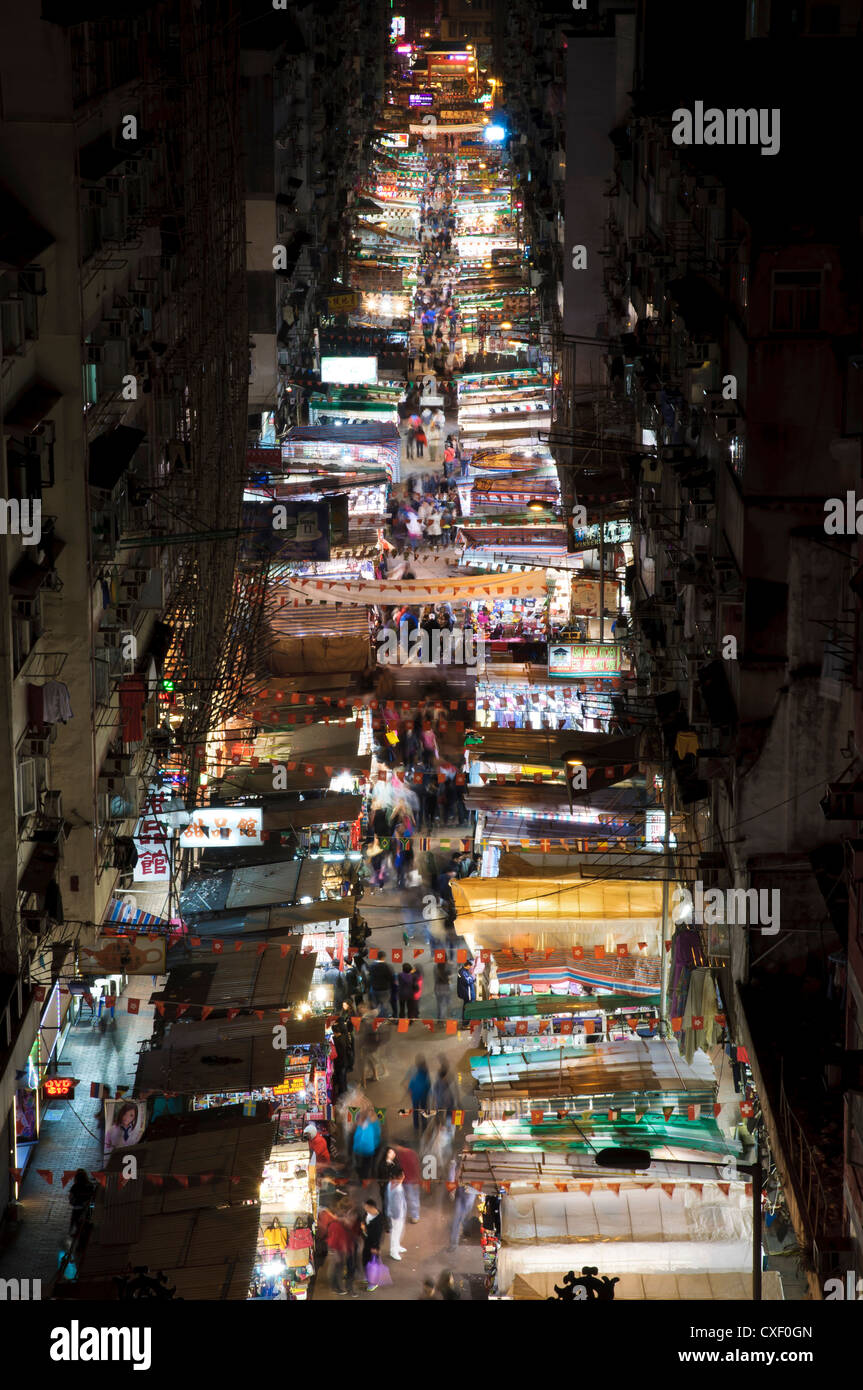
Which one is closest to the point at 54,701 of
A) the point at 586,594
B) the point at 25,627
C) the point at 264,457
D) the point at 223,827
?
the point at 25,627

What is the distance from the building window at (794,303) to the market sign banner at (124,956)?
10531mm

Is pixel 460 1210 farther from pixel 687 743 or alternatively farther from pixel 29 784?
pixel 29 784

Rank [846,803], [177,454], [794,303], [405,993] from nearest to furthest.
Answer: [846,803], [794,303], [405,993], [177,454]

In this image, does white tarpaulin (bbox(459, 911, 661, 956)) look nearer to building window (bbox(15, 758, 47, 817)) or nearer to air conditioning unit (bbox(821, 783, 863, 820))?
building window (bbox(15, 758, 47, 817))

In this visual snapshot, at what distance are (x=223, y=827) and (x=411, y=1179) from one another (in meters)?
7.06

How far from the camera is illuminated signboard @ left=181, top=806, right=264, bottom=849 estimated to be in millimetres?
25391

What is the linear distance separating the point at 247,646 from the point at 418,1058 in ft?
32.3

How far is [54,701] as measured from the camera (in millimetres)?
19312

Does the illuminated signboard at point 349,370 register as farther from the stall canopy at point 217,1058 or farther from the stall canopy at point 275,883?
the stall canopy at point 217,1058

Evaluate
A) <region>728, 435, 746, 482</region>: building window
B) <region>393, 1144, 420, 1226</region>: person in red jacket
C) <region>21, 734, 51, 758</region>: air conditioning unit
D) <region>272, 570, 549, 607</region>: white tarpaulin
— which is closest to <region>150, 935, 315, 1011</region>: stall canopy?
<region>393, 1144, 420, 1226</region>: person in red jacket

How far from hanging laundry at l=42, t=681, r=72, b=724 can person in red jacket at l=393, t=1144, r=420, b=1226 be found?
671cm

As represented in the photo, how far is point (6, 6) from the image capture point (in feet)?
62.1

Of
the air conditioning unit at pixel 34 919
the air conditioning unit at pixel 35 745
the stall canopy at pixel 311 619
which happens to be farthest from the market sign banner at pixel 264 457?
the air conditioning unit at pixel 34 919

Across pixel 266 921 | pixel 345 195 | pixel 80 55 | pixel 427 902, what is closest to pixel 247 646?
pixel 427 902
